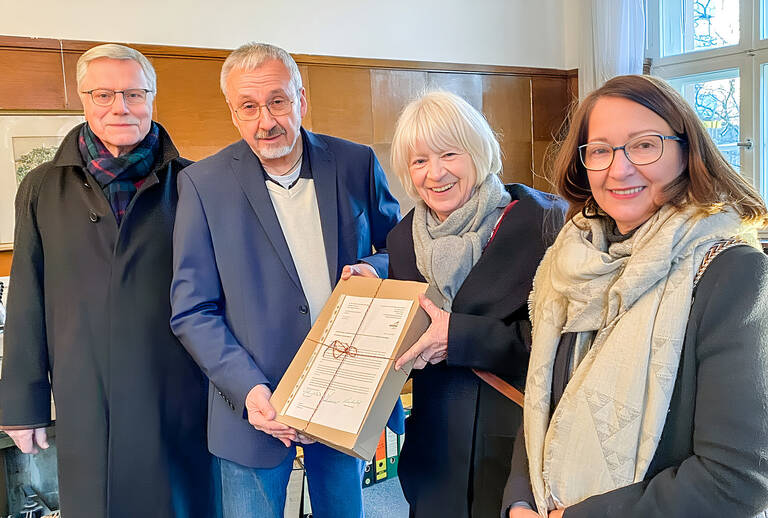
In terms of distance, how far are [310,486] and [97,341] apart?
0.69 m

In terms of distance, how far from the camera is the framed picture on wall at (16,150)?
3029mm

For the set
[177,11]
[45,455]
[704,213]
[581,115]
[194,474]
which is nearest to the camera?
[704,213]

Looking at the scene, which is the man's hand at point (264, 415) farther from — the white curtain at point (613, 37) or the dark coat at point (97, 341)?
the white curtain at point (613, 37)

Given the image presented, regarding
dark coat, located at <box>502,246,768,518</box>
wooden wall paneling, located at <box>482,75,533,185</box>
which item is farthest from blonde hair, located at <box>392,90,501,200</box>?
wooden wall paneling, located at <box>482,75,533,185</box>

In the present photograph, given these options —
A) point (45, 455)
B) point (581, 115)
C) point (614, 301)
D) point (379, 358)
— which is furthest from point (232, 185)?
point (45, 455)

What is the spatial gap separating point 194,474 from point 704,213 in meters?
1.53

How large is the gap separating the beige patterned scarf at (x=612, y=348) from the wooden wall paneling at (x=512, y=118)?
3.62 meters

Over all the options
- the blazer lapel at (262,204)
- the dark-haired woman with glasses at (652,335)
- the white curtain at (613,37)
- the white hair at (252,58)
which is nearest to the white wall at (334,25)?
the white curtain at (613,37)

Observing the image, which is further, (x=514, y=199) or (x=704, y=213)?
(x=514, y=199)

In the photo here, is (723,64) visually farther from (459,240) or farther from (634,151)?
(634,151)

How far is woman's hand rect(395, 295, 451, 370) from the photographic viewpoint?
4.25 feet

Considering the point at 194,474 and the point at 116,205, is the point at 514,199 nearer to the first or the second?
the point at 116,205

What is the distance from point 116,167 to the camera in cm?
168

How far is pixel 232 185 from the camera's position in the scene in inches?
62.9
